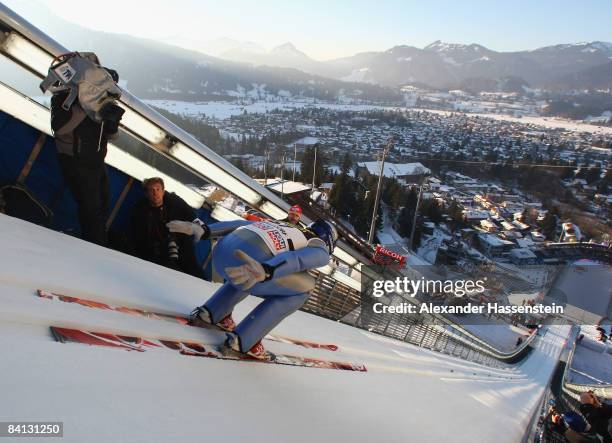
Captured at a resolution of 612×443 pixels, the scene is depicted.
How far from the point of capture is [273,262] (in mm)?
1986

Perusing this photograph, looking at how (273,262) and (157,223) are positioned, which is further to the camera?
(157,223)

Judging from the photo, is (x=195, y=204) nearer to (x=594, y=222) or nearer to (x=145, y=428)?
(x=145, y=428)

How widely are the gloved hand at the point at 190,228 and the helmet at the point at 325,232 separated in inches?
24.4

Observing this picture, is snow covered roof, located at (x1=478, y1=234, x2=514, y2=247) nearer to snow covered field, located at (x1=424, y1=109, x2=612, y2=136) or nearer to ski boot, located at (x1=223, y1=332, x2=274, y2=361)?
ski boot, located at (x1=223, y1=332, x2=274, y2=361)

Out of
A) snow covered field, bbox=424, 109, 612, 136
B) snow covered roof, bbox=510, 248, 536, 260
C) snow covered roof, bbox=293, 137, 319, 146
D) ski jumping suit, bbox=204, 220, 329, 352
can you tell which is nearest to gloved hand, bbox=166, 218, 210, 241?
ski jumping suit, bbox=204, 220, 329, 352

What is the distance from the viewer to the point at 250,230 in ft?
7.00

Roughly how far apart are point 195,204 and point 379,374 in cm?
231

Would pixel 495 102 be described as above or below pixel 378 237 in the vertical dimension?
above

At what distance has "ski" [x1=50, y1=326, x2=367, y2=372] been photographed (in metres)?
1.51

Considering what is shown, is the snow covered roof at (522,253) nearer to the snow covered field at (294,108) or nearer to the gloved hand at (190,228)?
the gloved hand at (190,228)

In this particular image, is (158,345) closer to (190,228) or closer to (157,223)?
(190,228)

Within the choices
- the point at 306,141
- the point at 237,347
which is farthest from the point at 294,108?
the point at 237,347

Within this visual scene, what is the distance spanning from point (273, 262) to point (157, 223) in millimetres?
1604

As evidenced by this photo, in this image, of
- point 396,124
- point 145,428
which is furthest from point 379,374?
point 396,124
